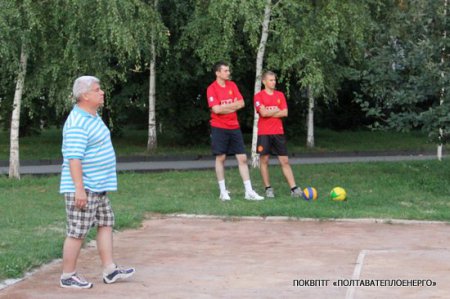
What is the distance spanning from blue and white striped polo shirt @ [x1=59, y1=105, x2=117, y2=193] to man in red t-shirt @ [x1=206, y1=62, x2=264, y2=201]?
5.08m

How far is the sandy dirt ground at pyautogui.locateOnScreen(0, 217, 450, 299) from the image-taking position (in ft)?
20.3

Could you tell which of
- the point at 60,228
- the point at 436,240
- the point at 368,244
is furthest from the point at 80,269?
the point at 436,240

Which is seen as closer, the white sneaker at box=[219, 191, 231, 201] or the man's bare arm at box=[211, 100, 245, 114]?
the man's bare arm at box=[211, 100, 245, 114]

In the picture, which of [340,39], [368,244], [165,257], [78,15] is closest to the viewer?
[165,257]

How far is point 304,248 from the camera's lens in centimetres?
803

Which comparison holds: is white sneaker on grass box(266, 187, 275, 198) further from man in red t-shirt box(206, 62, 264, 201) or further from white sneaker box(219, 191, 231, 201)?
white sneaker box(219, 191, 231, 201)

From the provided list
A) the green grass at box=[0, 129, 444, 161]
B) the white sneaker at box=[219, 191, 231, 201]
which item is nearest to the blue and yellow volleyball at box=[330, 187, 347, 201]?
the white sneaker at box=[219, 191, 231, 201]

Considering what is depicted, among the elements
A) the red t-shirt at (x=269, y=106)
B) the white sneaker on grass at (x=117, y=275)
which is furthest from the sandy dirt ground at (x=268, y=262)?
the red t-shirt at (x=269, y=106)

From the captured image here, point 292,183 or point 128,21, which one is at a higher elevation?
point 128,21

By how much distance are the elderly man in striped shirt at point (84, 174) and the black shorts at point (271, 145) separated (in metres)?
5.60

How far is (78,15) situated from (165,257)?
767 cm

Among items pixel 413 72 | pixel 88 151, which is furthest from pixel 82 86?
pixel 413 72

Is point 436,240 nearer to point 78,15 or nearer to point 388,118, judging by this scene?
point 388,118

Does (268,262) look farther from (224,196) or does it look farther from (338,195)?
(224,196)
